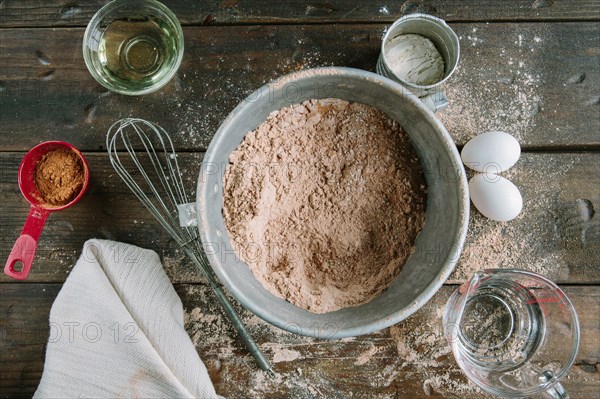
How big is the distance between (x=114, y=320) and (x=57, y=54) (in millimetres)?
548

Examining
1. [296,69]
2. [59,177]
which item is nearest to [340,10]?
[296,69]

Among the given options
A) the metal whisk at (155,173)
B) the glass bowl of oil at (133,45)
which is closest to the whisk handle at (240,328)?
the metal whisk at (155,173)

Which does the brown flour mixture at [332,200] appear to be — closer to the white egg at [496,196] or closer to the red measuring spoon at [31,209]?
the white egg at [496,196]

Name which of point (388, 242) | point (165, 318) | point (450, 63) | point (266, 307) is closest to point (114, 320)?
point (165, 318)

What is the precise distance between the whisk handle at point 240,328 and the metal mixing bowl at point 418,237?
12cm

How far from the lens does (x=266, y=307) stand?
83 cm

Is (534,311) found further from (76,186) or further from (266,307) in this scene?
(76,186)

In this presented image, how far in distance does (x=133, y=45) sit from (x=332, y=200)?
53 centimetres

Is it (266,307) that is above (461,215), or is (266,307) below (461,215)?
below

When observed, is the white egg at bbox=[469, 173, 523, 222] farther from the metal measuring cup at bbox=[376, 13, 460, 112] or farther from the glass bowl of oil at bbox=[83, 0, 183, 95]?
the glass bowl of oil at bbox=[83, 0, 183, 95]

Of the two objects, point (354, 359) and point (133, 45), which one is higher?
point (133, 45)

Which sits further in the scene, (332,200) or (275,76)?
(275,76)

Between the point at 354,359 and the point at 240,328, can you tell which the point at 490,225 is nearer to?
A: the point at 354,359

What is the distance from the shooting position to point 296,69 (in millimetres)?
1013
